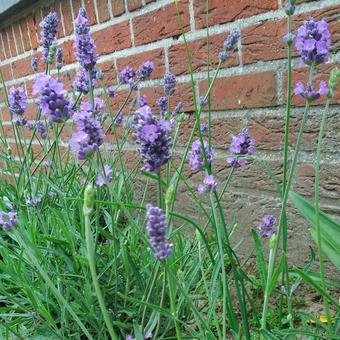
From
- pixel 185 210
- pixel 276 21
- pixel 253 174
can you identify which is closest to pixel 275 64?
pixel 276 21

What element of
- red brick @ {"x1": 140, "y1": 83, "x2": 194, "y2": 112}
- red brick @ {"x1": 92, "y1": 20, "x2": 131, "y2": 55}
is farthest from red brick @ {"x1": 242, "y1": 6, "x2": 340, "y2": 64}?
red brick @ {"x1": 92, "y1": 20, "x2": 131, "y2": 55}

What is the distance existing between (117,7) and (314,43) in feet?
4.89

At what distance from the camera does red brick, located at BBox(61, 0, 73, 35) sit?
2.47 m

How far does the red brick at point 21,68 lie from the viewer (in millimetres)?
3009

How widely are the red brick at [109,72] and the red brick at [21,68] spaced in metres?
0.88

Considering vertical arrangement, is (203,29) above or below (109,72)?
above

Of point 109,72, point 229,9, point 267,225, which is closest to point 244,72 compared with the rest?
point 229,9

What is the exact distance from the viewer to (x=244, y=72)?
1.61 metres

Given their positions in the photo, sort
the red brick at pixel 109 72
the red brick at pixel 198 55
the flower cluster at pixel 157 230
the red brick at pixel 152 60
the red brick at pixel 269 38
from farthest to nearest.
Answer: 1. the red brick at pixel 109 72
2. the red brick at pixel 152 60
3. the red brick at pixel 198 55
4. the red brick at pixel 269 38
5. the flower cluster at pixel 157 230

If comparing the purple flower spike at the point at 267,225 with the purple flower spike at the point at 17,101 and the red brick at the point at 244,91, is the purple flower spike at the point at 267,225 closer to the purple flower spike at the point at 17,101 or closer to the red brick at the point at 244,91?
the red brick at the point at 244,91

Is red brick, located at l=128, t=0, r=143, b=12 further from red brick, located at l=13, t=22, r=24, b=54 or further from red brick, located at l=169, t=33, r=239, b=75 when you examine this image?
red brick, located at l=13, t=22, r=24, b=54

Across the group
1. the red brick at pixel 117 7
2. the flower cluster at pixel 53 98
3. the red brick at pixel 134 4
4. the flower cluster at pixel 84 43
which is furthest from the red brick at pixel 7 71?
the flower cluster at pixel 53 98

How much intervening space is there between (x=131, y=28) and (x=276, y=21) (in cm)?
79

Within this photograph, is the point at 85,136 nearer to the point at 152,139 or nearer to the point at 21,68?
the point at 152,139
